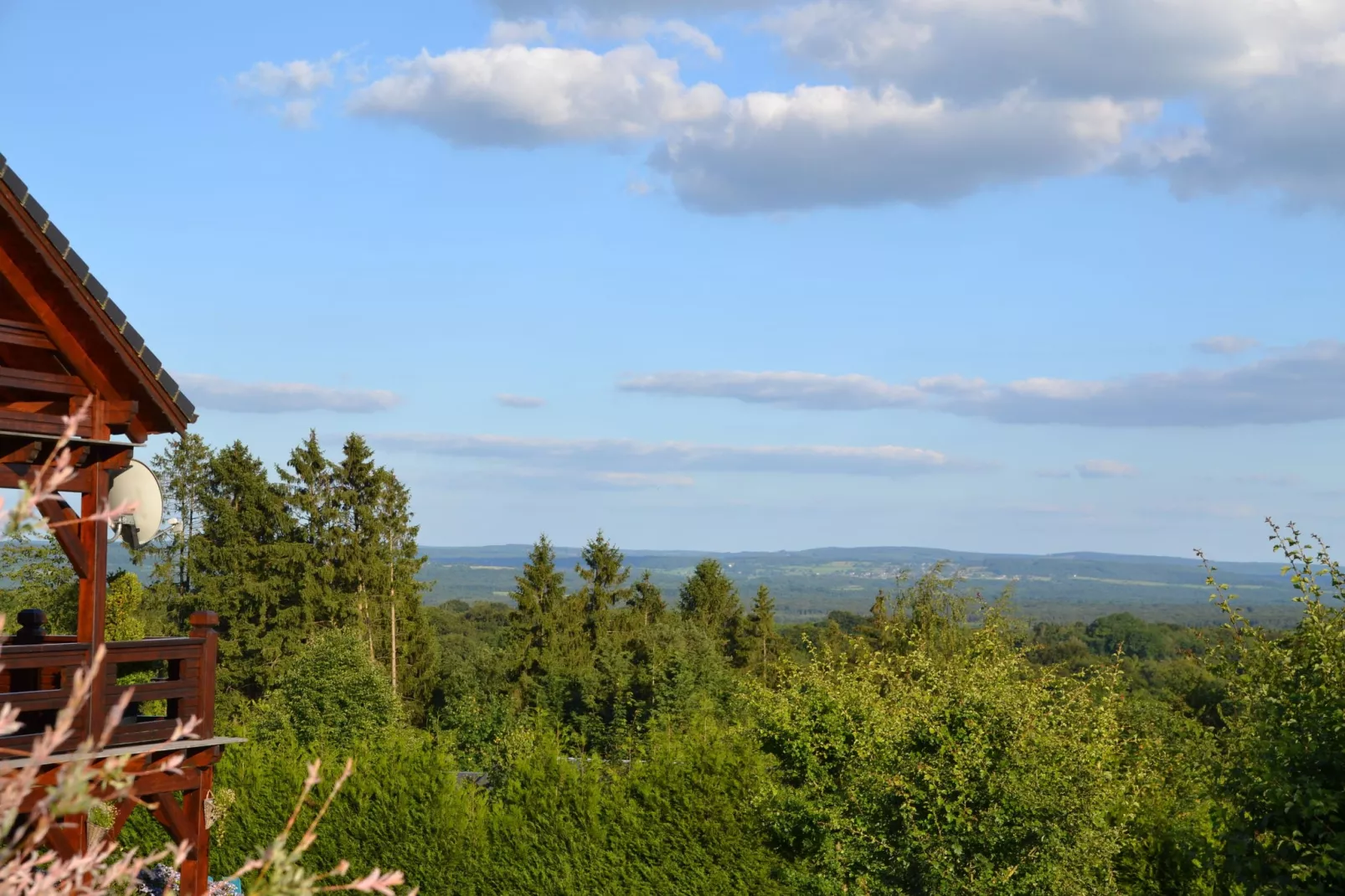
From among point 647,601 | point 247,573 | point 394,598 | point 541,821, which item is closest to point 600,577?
point 647,601

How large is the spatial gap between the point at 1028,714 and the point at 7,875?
Result: 10.3 meters

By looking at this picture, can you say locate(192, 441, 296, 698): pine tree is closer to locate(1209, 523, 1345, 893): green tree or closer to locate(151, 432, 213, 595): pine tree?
locate(151, 432, 213, 595): pine tree

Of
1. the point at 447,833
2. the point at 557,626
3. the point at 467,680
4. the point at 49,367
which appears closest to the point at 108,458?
the point at 49,367

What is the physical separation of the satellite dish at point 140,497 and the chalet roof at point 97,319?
72 cm

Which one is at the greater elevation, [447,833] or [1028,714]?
[1028,714]

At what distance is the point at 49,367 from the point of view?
11312 millimetres

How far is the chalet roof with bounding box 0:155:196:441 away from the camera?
10266 millimetres

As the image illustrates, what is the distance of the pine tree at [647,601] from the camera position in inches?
2751

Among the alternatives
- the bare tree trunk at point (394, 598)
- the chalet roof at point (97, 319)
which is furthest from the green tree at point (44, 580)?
the chalet roof at point (97, 319)

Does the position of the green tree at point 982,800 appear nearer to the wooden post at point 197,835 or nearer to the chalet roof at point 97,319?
the wooden post at point 197,835

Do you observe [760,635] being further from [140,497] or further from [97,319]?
[97,319]

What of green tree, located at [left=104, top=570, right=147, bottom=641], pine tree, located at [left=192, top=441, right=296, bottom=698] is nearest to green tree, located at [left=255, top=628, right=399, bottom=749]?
green tree, located at [left=104, top=570, right=147, bottom=641]

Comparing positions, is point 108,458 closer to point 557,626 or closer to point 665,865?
point 665,865

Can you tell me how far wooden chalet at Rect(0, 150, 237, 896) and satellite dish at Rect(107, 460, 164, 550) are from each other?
45 cm
